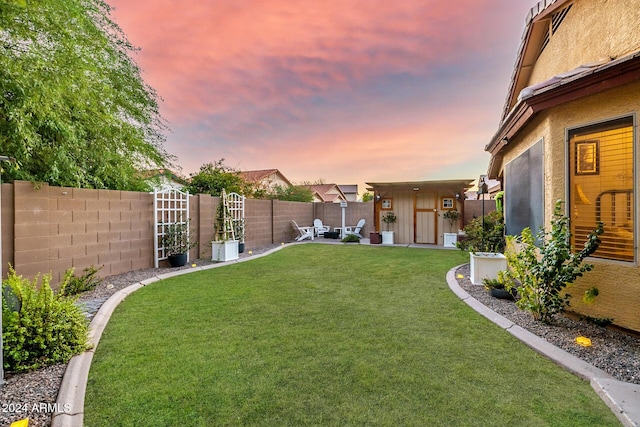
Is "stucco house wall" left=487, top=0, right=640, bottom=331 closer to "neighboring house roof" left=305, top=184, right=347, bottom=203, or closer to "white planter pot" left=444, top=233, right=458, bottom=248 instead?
"white planter pot" left=444, top=233, right=458, bottom=248

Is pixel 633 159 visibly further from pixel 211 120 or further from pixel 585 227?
pixel 211 120

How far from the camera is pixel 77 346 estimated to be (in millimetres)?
2822

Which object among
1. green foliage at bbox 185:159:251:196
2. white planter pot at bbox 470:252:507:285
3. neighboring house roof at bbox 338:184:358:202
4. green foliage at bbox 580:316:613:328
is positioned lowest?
green foliage at bbox 580:316:613:328

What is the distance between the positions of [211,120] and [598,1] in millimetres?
12441

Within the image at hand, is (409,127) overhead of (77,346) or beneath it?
overhead

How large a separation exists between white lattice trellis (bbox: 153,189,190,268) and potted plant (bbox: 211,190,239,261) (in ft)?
3.49

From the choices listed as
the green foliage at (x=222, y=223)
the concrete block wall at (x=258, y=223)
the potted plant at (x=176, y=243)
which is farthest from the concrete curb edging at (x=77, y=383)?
the concrete block wall at (x=258, y=223)

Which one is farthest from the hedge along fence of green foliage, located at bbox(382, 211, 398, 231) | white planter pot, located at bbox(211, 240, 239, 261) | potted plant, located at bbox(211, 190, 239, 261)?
green foliage, located at bbox(382, 211, 398, 231)

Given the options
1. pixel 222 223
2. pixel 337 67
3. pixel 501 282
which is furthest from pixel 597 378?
pixel 337 67

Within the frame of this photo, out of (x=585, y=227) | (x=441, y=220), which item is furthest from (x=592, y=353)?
(x=441, y=220)

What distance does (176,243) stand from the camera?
25.2 ft

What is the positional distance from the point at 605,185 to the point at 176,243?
8277 millimetres

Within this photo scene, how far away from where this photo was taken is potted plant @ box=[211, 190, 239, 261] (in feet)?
27.7

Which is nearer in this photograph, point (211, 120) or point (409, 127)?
point (409, 127)
